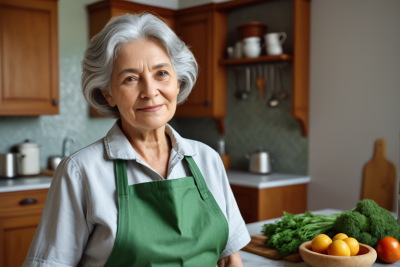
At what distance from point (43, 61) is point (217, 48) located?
4.96 feet

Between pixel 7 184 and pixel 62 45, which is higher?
pixel 62 45

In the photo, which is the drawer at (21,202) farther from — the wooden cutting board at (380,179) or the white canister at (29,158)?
the wooden cutting board at (380,179)

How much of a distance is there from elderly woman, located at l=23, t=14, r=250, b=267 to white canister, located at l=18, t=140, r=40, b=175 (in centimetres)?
227

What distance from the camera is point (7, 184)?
2967mm

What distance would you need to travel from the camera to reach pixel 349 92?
3215mm

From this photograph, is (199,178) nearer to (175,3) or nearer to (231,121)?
(231,121)

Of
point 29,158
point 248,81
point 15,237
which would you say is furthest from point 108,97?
point 248,81

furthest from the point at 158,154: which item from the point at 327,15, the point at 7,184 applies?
the point at 327,15

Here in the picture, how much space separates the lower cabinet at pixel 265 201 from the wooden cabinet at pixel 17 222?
1.49 m

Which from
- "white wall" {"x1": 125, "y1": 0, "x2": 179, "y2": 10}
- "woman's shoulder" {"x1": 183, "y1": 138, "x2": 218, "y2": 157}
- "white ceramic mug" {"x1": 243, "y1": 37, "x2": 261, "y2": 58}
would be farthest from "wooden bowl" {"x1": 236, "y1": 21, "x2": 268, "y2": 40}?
"woman's shoulder" {"x1": 183, "y1": 138, "x2": 218, "y2": 157}

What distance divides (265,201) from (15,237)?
5.96ft

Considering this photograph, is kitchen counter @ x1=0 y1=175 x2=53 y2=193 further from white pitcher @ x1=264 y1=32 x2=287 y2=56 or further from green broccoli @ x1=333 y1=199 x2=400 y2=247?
green broccoli @ x1=333 y1=199 x2=400 y2=247

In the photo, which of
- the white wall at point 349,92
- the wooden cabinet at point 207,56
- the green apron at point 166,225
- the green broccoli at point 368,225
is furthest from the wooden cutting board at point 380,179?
the green apron at point 166,225

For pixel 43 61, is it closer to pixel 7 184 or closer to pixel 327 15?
pixel 7 184
